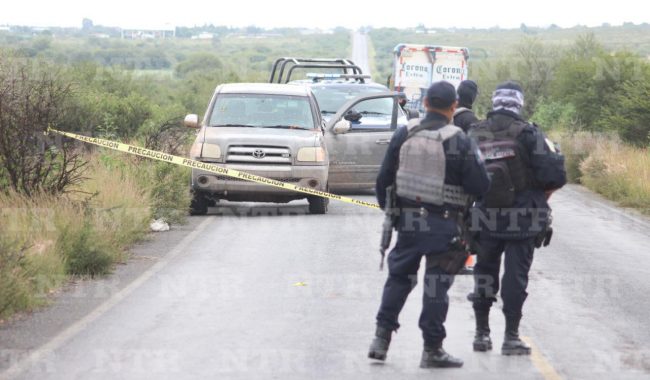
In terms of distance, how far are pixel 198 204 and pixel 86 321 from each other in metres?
8.23

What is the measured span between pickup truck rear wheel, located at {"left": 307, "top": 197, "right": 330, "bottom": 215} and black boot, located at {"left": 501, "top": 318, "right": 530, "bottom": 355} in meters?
→ 9.33

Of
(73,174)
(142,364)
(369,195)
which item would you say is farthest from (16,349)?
(369,195)

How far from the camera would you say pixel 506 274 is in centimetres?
867

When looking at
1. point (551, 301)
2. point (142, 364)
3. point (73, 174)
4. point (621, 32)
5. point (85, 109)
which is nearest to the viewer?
point (142, 364)

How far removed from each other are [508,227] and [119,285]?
14.1 ft

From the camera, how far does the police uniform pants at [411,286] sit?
8.09 m

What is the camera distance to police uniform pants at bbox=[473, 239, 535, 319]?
864 cm

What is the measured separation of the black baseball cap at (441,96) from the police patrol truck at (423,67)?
26784 millimetres

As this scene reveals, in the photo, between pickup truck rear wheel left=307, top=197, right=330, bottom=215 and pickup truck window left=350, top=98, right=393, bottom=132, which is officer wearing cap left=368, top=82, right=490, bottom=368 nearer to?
pickup truck rear wheel left=307, top=197, right=330, bottom=215

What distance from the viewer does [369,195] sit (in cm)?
2141

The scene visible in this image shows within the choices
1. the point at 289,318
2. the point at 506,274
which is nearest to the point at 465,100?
the point at 289,318

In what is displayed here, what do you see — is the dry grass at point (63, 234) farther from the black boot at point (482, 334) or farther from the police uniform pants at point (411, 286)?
the black boot at point (482, 334)

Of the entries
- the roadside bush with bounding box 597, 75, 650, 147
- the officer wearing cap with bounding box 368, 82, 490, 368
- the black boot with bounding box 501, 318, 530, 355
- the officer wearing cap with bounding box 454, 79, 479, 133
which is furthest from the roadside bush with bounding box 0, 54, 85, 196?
the roadside bush with bounding box 597, 75, 650, 147

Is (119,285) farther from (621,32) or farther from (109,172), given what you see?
(621,32)
